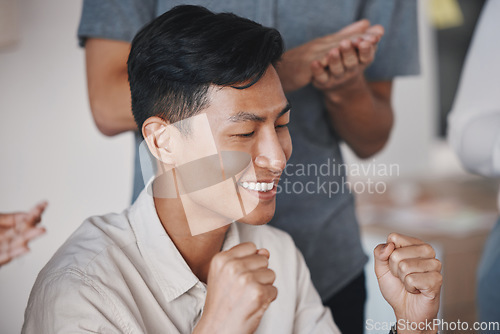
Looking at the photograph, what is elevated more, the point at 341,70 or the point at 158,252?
the point at 341,70

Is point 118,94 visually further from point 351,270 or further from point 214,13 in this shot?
point 351,270

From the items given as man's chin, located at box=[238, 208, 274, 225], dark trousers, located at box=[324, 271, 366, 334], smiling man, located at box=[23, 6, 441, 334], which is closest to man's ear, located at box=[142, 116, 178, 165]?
smiling man, located at box=[23, 6, 441, 334]

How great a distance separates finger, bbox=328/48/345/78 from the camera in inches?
25.5

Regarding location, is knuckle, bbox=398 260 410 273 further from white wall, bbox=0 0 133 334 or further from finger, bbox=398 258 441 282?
white wall, bbox=0 0 133 334

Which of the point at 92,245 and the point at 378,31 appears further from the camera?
the point at 378,31

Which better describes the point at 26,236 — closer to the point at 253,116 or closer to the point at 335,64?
the point at 253,116

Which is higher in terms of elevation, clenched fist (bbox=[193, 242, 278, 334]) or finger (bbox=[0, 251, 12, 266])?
finger (bbox=[0, 251, 12, 266])

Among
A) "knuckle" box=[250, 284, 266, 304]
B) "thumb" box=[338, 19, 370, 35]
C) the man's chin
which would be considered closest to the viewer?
"knuckle" box=[250, 284, 266, 304]

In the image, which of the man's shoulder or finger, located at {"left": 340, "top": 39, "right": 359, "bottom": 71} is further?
finger, located at {"left": 340, "top": 39, "right": 359, "bottom": 71}

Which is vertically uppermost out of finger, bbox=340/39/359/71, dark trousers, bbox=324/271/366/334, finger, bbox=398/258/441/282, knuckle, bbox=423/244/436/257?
finger, bbox=340/39/359/71

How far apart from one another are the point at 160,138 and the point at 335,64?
0.82 ft

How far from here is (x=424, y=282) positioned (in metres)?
0.56

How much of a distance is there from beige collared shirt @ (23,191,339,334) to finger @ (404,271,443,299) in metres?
0.18

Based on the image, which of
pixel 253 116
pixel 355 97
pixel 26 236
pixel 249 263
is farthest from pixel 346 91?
pixel 26 236
